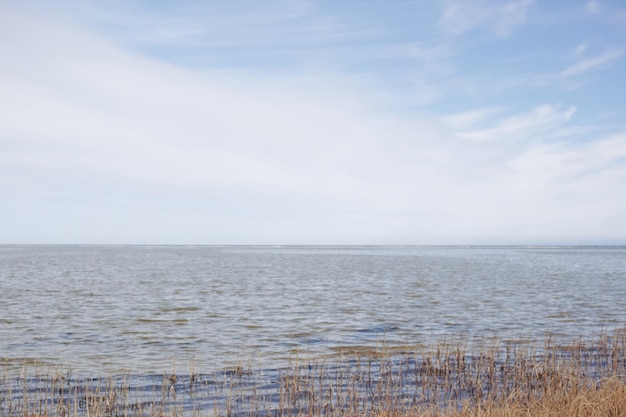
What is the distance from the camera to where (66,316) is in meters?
27.8

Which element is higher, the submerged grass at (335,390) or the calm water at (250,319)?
the submerged grass at (335,390)

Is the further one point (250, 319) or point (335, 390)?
point (250, 319)

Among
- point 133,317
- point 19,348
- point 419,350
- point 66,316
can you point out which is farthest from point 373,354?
point 66,316

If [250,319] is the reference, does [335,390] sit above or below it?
above

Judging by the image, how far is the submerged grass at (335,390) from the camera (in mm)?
11344

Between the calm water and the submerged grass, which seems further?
the calm water

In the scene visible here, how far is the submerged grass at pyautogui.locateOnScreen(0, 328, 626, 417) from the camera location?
1134 centimetres

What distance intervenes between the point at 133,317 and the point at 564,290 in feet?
112

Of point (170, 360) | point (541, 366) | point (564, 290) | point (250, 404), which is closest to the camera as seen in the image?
point (250, 404)

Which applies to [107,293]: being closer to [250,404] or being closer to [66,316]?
[66,316]

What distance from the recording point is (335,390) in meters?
14.0

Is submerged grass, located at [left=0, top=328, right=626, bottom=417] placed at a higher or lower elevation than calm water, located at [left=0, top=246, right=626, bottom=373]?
higher

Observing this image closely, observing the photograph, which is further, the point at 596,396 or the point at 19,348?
the point at 19,348

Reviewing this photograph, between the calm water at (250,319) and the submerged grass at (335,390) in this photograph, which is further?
the calm water at (250,319)
